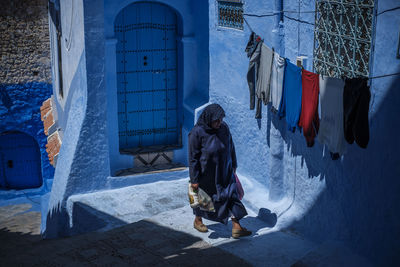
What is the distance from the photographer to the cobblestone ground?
5871 millimetres

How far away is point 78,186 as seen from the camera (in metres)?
8.38

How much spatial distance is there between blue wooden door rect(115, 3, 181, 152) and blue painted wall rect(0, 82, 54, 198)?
586 centimetres

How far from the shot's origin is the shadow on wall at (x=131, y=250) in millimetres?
5887

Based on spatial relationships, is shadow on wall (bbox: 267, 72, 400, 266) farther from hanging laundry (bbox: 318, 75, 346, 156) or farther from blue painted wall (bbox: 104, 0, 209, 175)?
blue painted wall (bbox: 104, 0, 209, 175)

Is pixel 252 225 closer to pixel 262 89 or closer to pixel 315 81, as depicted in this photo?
pixel 262 89

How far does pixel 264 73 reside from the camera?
6.88 m

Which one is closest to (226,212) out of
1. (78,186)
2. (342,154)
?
(342,154)

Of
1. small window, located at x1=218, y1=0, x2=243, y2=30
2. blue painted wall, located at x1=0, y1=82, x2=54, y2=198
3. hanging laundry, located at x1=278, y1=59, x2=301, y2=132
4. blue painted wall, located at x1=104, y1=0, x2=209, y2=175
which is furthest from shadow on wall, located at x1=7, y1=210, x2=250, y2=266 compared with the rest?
blue painted wall, located at x1=0, y1=82, x2=54, y2=198

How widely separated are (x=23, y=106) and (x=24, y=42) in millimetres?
1664

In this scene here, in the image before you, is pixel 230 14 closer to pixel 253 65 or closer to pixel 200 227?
pixel 253 65

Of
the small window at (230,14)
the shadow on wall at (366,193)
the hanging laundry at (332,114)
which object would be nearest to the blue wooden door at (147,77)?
the small window at (230,14)

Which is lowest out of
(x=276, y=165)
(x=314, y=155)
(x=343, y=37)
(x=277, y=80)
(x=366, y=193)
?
(x=276, y=165)

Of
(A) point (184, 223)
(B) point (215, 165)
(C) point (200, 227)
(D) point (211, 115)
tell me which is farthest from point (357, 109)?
(A) point (184, 223)

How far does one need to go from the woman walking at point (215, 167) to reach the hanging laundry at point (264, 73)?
0.91m
